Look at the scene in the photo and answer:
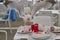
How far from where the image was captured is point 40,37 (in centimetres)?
108

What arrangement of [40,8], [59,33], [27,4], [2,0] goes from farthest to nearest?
[2,0], [27,4], [40,8], [59,33]

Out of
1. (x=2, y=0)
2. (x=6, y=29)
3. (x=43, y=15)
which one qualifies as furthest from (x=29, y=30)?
(x=6, y=29)

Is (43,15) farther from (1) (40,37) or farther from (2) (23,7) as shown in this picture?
(1) (40,37)

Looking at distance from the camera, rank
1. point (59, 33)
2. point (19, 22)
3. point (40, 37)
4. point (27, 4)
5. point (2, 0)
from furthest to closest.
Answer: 1. point (19, 22)
2. point (2, 0)
3. point (27, 4)
4. point (59, 33)
5. point (40, 37)

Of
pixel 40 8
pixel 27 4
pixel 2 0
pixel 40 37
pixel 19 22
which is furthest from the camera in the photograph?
pixel 19 22

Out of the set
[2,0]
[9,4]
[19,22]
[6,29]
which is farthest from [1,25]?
[9,4]

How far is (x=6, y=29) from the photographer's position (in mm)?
2121

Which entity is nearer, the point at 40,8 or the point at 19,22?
the point at 40,8

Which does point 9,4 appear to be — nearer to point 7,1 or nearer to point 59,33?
point 7,1

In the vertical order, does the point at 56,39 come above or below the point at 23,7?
below

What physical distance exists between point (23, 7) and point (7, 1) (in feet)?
0.72

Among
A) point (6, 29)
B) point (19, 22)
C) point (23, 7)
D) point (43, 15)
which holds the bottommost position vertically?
point (6, 29)

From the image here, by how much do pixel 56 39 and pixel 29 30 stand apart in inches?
11.9

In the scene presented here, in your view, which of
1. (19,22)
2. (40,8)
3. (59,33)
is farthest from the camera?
(19,22)
